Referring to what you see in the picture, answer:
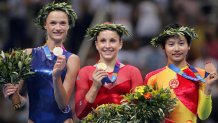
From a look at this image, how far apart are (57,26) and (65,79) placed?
63cm

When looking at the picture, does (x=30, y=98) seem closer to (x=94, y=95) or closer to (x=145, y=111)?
(x=94, y=95)

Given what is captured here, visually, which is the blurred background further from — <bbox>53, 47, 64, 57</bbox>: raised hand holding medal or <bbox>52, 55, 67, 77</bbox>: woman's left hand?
<bbox>52, 55, 67, 77</bbox>: woman's left hand

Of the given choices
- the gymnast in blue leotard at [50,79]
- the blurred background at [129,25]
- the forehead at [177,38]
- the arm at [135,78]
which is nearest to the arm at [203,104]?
the forehead at [177,38]

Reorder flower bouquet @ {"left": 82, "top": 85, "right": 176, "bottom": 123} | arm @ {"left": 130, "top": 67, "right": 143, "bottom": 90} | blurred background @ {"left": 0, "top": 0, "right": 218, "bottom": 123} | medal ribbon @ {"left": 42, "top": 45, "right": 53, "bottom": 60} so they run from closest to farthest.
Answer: flower bouquet @ {"left": 82, "top": 85, "right": 176, "bottom": 123} < arm @ {"left": 130, "top": 67, "right": 143, "bottom": 90} < medal ribbon @ {"left": 42, "top": 45, "right": 53, "bottom": 60} < blurred background @ {"left": 0, "top": 0, "right": 218, "bottom": 123}

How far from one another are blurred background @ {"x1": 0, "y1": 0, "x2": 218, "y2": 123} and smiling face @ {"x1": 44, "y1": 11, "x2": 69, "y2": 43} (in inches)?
130

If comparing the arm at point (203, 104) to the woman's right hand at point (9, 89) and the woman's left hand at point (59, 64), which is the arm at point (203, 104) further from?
the woman's right hand at point (9, 89)

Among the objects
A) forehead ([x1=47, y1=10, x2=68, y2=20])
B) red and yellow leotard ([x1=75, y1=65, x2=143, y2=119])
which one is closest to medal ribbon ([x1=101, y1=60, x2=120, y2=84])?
red and yellow leotard ([x1=75, y1=65, x2=143, y2=119])

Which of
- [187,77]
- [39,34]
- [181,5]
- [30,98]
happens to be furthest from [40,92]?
[181,5]

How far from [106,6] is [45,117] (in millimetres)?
4950

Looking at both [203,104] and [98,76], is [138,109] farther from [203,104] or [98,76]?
[203,104]

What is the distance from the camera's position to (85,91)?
1002 centimetres

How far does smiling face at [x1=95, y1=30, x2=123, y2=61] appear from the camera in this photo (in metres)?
10.0

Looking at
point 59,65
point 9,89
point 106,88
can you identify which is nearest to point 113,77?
point 106,88

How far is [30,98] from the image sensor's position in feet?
33.5
